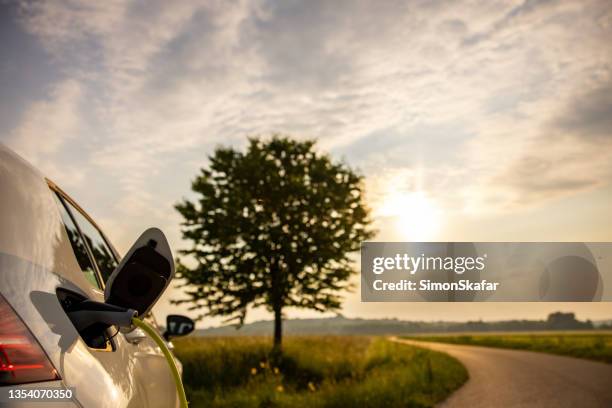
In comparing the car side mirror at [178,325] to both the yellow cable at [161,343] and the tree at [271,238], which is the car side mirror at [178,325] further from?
the tree at [271,238]

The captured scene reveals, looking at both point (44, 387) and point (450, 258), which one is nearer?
point (44, 387)

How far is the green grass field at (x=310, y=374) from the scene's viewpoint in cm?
1115

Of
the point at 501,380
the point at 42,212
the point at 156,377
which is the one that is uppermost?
the point at 42,212

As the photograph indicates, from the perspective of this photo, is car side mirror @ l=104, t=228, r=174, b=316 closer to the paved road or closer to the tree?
the paved road

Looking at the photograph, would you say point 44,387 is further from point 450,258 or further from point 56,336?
point 450,258

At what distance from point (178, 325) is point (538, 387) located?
36.0 ft

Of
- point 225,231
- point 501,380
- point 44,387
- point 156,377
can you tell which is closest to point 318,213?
point 225,231

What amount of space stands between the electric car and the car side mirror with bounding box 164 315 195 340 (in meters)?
2.12

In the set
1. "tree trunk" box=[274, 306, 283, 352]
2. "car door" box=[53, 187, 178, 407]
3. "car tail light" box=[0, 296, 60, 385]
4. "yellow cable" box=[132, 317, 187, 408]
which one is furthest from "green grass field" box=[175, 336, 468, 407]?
"car tail light" box=[0, 296, 60, 385]

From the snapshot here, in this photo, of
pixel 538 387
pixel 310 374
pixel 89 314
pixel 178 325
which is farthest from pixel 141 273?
pixel 310 374

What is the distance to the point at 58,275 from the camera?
2162 millimetres

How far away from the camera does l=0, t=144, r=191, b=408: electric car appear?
176 cm

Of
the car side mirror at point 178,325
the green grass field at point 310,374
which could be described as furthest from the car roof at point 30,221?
the green grass field at point 310,374

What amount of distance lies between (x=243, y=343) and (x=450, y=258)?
266 inches
